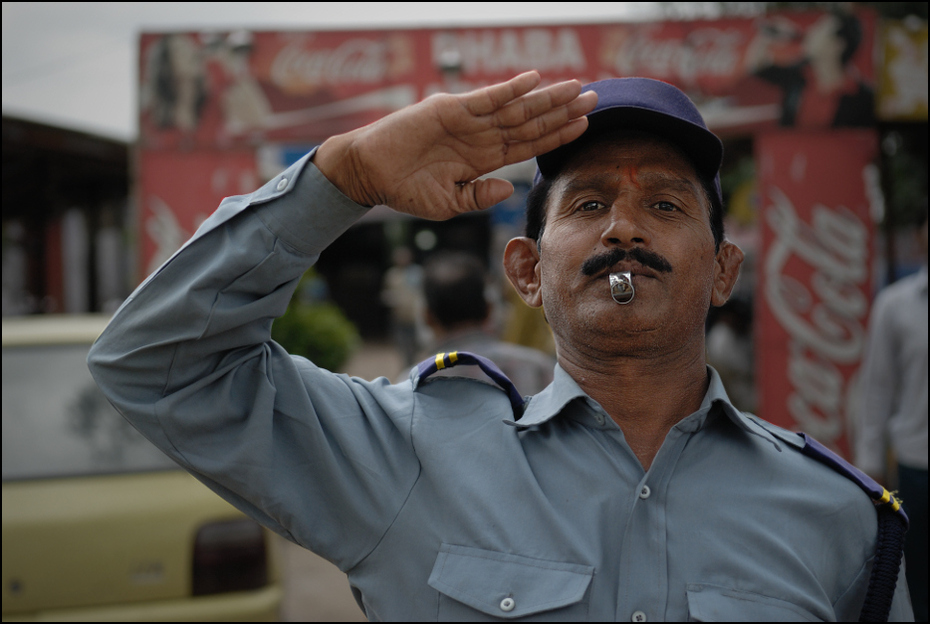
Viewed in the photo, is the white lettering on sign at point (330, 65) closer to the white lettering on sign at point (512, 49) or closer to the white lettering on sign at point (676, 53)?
the white lettering on sign at point (512, 49)

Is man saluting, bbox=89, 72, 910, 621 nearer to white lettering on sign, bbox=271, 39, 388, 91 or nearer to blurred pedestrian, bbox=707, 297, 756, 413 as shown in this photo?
white lettering on sign, bbox=271, 39, 388, 91

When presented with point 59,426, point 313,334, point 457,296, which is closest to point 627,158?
point 457,296

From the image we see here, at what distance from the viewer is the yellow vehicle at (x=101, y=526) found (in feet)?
8.96

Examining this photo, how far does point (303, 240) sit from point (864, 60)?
6.10 metres

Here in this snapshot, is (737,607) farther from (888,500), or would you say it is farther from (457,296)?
(457,296)

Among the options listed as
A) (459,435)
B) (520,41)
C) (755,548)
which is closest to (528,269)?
(459,435)

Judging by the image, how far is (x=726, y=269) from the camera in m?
1.74

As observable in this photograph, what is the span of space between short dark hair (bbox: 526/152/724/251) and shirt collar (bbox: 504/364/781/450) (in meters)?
0.34

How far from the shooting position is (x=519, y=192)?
388 inches

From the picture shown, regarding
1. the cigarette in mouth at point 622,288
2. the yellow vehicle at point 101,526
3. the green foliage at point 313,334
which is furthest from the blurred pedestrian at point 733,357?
the cigarette in mouth at point 622,288

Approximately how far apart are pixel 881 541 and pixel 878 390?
2720 mm

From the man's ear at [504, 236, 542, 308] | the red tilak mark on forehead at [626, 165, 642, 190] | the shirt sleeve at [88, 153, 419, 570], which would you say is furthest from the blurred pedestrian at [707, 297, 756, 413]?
the shirt sleeve at [88, 153, 419, 570]

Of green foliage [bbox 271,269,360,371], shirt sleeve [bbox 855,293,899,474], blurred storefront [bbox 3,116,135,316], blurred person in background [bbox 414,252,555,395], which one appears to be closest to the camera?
blurred person in background [bbox 414,252,555,395]

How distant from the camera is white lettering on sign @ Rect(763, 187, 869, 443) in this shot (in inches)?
235
